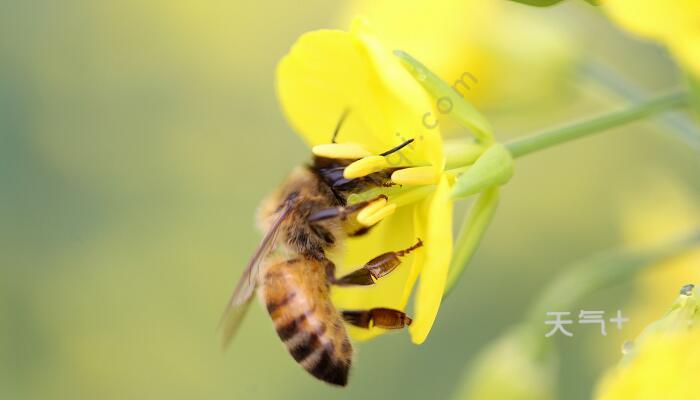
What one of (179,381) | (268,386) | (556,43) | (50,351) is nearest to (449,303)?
(268,386)

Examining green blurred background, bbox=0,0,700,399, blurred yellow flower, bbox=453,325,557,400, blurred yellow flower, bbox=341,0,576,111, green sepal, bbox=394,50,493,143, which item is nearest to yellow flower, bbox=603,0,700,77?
green sepal, bbox=394,50,493,143

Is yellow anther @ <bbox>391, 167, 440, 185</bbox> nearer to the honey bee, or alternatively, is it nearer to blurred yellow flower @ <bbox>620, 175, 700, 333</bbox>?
the honey bee

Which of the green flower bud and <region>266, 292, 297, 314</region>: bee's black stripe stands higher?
the green flower bud

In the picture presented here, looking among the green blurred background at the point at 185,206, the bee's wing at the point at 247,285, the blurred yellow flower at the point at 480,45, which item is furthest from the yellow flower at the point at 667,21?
the green blurred background at the point at 185,206

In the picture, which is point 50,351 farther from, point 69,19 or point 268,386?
point 69,19

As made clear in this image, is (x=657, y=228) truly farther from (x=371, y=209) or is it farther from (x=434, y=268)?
(x=434, y=268)

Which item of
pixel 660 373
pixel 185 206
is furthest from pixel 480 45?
pixel 185 206
